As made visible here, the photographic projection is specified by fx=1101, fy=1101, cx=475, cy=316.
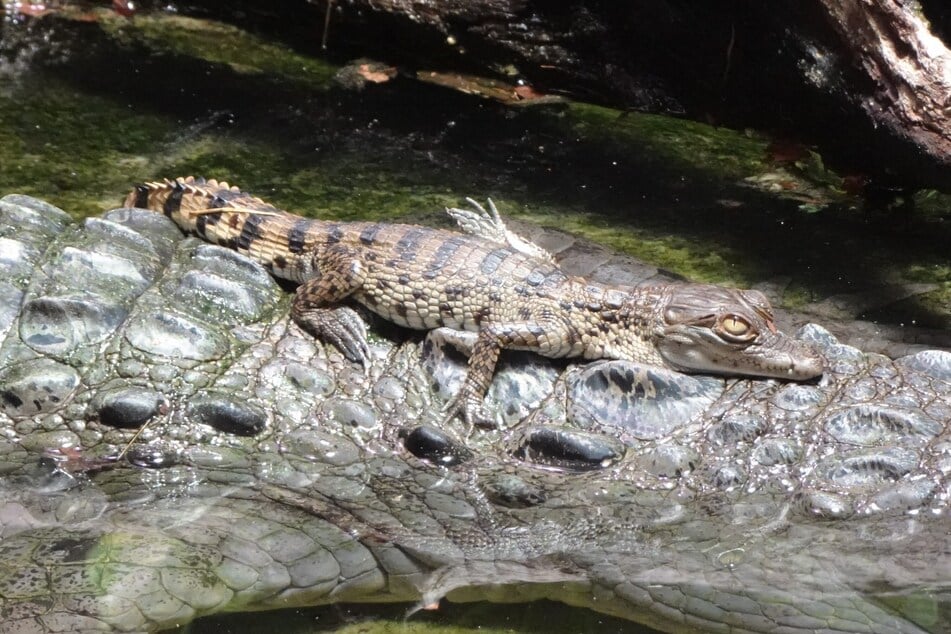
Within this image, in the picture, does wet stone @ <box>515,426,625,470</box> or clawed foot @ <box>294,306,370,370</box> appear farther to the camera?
clawed foot @ <box>294,306,370,370</box>

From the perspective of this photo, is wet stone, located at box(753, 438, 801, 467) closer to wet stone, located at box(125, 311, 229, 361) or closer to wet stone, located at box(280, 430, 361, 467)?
wet stone, located at box(280, 430, 361, 467)

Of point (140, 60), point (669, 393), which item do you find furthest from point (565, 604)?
point (140, 60)

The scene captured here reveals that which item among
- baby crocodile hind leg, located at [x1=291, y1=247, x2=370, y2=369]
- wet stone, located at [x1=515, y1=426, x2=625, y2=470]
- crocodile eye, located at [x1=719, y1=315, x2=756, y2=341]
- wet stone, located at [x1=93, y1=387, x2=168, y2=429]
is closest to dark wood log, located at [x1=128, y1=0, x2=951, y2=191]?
crocodile eye, located at [x1=719, y1=315, x2=756, y2=341]

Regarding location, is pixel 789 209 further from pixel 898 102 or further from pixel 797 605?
pixel 797 605

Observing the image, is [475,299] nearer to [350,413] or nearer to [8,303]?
[350,413]

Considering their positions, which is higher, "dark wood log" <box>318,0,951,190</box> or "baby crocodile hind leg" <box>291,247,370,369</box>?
"dark wood log" <box>318,0,951,190</box>
